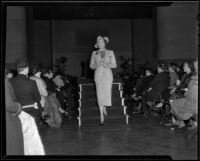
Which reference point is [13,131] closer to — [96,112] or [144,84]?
[96,112]

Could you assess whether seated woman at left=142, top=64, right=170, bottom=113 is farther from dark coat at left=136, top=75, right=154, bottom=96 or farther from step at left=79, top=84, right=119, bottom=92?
step at left=79, top=84, right=119, bottom=92

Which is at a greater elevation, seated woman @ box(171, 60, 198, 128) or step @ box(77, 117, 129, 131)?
seated woman @ box(171, 60, 198, 128)

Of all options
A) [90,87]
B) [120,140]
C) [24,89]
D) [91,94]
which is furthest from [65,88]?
[24,89]

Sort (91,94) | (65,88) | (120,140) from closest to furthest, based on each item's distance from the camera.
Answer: (120,140)
(91,94)
(65,88)

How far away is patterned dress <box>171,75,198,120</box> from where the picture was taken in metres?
6.22

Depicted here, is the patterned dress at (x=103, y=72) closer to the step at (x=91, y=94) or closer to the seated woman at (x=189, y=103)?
the step at (x=91, y=94)

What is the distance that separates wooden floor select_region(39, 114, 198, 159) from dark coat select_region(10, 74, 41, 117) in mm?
715

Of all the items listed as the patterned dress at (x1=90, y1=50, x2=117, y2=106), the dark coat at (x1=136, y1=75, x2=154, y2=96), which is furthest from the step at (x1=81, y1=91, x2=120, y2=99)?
the dark coat at (x1=136, y1=75, x2=154, y2=96)

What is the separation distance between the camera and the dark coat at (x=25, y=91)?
18.4 feet

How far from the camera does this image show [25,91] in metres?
5.66

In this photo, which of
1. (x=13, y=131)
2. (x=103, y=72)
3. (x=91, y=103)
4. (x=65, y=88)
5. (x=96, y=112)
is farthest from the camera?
(x=65, y=88)

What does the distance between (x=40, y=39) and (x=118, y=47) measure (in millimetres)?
3297

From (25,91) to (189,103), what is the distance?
253 centimetres
